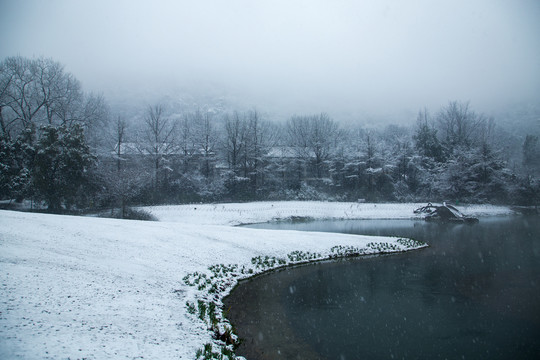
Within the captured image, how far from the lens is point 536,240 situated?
2111cm

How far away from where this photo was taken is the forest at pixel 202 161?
102ft

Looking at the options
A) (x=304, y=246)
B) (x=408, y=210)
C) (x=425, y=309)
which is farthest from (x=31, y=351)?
(x=408, y=210)

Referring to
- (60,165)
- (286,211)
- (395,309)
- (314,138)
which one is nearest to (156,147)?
(60,165)

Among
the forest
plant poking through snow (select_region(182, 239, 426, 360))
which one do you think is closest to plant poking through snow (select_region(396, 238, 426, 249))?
plant poking through snow (select_region(182, 239, 426, 360))

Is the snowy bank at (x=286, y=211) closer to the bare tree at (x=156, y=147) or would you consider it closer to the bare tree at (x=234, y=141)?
the bare tree at (x=156, y=147)

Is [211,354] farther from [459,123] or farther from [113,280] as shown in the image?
[459,123]

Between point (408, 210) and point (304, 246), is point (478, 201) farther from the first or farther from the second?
point (304, 246)

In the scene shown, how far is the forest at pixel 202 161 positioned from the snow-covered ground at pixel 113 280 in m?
16.7

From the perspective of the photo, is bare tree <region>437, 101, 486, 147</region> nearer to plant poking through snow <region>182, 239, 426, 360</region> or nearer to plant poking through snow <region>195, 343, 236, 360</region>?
plant poking through snow <region>182, 239, 426, 360</region>

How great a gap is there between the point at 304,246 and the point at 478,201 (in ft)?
128

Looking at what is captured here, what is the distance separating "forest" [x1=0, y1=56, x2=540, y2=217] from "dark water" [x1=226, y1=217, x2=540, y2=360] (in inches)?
910

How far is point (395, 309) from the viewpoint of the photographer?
9648 mm

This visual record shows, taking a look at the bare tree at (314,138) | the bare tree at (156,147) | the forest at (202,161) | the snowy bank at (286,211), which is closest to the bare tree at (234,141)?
the forest at (202,161)

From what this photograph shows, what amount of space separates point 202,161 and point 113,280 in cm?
4350
